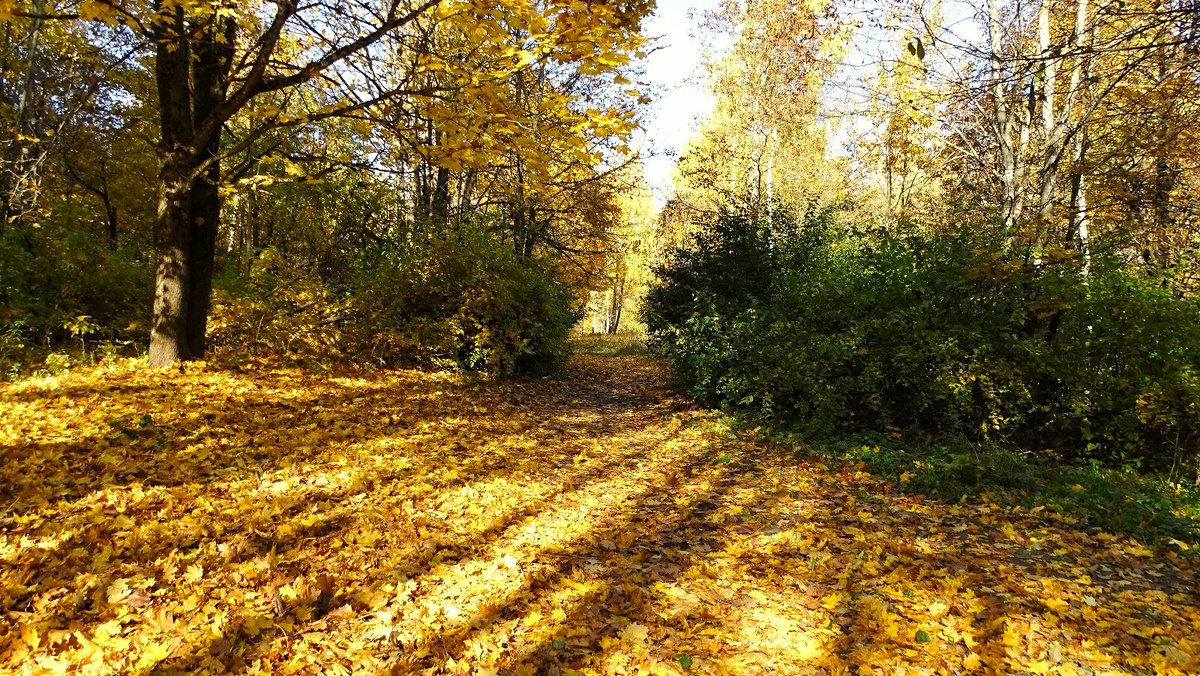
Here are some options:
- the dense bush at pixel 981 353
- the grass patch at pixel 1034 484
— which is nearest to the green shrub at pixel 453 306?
the dense bush at pixel 981 353

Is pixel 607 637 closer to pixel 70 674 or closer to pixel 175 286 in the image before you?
pixel 70 674

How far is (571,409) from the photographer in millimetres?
10047

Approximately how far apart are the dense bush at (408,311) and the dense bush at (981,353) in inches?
170

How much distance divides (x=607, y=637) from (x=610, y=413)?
22.9ft

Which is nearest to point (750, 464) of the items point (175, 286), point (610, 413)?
point (610, 413)

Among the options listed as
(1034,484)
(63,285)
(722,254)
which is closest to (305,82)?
(63,285)

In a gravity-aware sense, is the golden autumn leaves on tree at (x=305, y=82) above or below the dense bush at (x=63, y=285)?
above

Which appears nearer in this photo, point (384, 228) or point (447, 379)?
point (447, 379)

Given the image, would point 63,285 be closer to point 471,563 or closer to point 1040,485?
point 471,563

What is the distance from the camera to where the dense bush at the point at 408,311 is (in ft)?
26.7

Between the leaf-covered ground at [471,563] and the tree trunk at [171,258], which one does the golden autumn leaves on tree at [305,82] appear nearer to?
the tree trunk at [171,258]

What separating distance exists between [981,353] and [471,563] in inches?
252

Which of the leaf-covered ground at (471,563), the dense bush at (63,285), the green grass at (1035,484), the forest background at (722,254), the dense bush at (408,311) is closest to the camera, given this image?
the leaf-covered ground at (471,563)

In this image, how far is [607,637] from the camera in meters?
3.27
